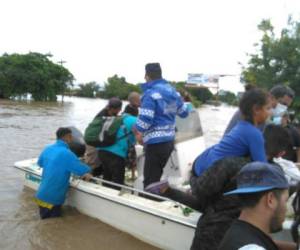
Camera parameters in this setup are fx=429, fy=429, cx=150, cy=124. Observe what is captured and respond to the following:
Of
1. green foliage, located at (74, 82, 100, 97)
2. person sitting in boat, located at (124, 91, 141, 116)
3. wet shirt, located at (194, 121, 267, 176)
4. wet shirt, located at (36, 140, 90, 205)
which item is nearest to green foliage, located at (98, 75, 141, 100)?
green foliage, located at (74, 82, 100, 97)

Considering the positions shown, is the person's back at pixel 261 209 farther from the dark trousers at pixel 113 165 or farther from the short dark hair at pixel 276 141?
the dark trousers at pixel 113 165

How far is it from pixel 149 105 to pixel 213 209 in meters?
1.71

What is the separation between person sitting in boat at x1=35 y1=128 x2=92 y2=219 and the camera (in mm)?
5480

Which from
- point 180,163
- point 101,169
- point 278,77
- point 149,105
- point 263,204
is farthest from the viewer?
point 278,77

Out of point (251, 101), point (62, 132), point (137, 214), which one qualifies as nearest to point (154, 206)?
point (137, 214)

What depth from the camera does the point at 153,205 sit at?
179 inches

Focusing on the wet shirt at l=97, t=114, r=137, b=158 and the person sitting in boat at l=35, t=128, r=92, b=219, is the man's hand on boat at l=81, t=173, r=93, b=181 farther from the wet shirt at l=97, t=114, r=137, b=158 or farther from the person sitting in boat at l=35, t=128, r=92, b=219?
the wet shirt at l=97, t=114, r=137, b=158

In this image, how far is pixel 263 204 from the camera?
1813 millimetres

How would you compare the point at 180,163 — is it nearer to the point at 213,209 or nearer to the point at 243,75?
the point at 213,209

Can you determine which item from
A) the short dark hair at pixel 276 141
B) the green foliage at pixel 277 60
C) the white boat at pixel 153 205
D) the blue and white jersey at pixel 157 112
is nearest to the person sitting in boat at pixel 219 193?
the short dark hair at pixel 276 141

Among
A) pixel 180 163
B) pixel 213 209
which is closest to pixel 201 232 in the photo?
pixel 213 209

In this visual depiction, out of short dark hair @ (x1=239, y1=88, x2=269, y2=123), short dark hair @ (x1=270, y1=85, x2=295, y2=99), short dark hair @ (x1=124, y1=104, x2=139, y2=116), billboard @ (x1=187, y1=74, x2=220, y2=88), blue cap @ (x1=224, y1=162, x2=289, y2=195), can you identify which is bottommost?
blue cap @ (x1=224, y1=162, x2=289, y2=195)

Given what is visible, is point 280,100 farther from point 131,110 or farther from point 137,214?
point 137,214

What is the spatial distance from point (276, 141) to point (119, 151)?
2.57m
